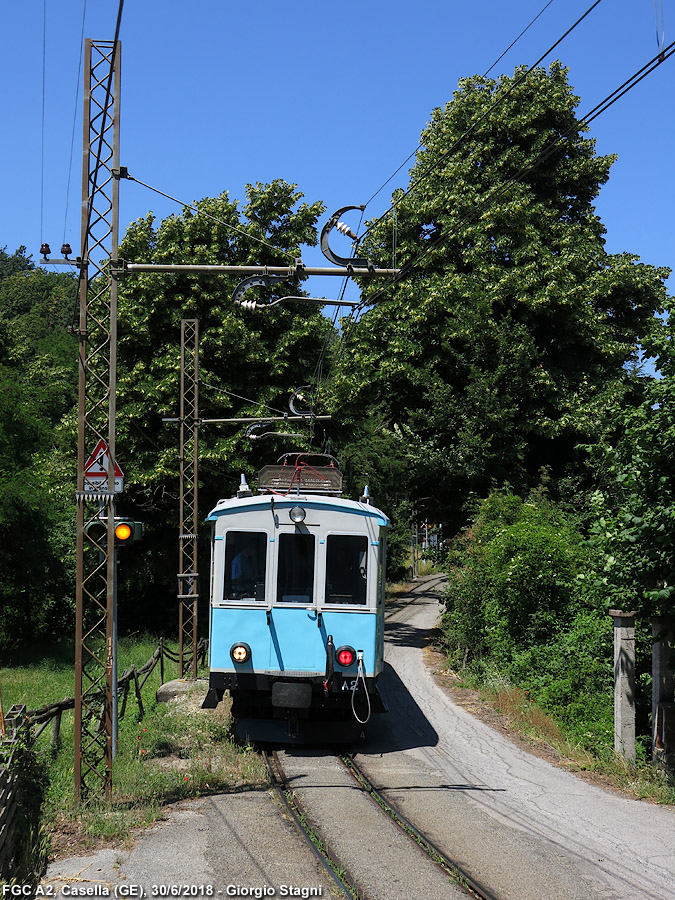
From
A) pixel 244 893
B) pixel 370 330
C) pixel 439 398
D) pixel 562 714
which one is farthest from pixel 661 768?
pixel 370 330

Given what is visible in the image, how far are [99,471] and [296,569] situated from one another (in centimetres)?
337

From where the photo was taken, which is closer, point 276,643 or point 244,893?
point 244,893

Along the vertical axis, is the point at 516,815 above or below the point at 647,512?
below

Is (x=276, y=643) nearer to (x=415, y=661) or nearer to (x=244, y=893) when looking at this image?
(x=244, y=893)

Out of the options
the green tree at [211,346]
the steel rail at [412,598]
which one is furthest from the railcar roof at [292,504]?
the steel rail at [412,598]

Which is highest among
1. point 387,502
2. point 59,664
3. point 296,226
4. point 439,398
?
point 296,226

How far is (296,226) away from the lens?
2977 centimetres

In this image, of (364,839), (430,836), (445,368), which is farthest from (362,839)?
(445,368)

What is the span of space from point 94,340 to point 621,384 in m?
16.4

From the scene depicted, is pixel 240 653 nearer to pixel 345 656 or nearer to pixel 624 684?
pixel 345 656

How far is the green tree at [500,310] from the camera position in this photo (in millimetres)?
22469

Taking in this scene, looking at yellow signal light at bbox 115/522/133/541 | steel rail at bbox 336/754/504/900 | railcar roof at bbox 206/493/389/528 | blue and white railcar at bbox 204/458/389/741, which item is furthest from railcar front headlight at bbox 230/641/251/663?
yellow signal light at bbox 115/522/133/541

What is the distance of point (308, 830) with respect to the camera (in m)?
8.62

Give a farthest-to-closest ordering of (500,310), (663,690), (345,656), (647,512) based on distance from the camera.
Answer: (500,310), (345,656), (663,690), (647,512)
